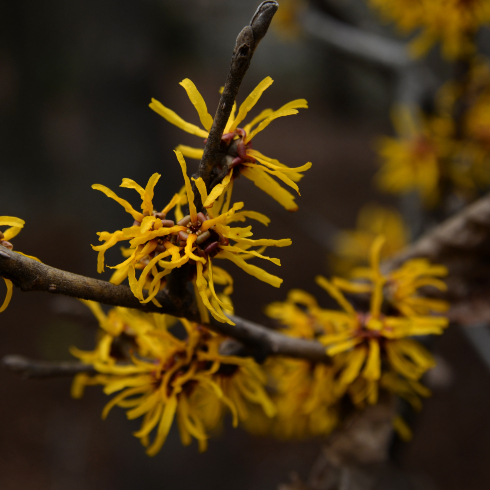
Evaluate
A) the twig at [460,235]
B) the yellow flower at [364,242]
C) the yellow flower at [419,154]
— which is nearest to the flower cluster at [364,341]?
the twig at [460,235]

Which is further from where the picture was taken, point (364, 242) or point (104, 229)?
point (104, 229)

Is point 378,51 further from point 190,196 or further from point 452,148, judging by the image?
point 190,196

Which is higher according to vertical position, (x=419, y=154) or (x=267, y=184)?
(x=419, y=154)

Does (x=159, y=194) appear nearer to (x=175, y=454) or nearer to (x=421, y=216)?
(x=421, y=216)

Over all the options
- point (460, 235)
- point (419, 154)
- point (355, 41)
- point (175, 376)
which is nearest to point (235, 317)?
point (175, 376)

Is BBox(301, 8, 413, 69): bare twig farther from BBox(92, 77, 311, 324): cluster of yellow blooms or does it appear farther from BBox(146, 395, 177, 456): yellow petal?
BBox(146, 395, 177, 456): yellow petal

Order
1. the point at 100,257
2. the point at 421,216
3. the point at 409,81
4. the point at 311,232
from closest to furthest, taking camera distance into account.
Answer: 1. the point at 100,257
2. the point at 421,216
3. the point at 409,81
4. the point at 311,232

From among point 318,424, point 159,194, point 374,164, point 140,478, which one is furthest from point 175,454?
point 374,164

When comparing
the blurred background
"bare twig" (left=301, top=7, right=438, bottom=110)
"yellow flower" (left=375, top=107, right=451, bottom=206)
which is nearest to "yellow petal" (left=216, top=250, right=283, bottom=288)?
the blurred background
